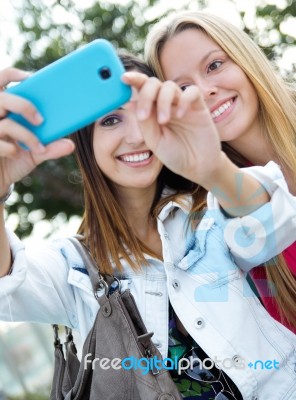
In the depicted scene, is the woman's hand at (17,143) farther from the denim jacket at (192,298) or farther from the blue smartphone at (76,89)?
the denim jacket at (192,298)

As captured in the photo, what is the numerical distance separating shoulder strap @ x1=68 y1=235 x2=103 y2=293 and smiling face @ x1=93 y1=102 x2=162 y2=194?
257mm

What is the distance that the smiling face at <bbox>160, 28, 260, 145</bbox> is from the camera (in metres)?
2.10

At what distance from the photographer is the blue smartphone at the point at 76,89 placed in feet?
3.95

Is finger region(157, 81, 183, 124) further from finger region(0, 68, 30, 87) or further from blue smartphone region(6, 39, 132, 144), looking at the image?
finger region(0, 68, 30, 87)

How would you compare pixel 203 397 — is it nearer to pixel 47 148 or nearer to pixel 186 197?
pixel 186 197

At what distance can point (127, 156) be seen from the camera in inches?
79.5

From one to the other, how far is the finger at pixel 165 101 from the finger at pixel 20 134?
11.3 inches

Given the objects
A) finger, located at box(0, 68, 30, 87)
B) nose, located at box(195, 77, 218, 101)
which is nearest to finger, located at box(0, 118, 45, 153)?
finger, located at box(0, 68, 30, 87)

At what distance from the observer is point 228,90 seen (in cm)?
212

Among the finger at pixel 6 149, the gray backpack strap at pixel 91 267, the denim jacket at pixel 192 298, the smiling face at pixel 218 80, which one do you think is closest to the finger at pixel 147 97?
the finger at pixel 6 149

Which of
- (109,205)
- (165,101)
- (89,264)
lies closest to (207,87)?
(109,205)

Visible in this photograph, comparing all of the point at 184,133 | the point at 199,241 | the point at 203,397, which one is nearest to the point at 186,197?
the point at 199,241

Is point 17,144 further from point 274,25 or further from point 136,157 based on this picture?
point 274,25

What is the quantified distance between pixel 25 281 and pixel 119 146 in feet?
1.87
